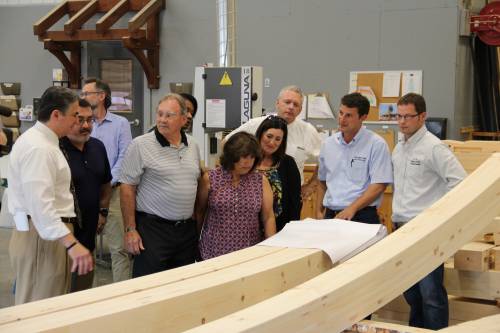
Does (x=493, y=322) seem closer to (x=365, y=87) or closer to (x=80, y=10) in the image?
(x=365, y=87)

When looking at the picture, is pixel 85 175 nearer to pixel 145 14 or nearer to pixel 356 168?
pixel 356 168

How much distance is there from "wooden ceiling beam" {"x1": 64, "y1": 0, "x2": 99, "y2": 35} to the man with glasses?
4444 millimetres

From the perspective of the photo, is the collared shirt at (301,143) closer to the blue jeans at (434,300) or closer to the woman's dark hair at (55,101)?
the blue jeans at (434,300)

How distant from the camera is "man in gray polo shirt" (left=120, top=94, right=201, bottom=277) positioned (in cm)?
341

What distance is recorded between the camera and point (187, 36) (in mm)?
8055

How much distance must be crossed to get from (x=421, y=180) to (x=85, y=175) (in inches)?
68.0

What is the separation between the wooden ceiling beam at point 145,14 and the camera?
770cm

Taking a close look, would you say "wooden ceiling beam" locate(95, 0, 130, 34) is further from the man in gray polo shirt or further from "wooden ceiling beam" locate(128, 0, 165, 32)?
the man in gray polo shirt

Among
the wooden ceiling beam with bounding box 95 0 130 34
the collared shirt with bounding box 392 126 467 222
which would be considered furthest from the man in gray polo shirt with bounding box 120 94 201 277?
the wooden ceiling beam with bounding box 95 0 130 34

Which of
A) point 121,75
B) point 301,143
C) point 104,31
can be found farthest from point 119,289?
point 121,75

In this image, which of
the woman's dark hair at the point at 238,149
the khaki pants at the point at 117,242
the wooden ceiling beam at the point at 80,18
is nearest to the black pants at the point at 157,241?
the woman's dark hair at the point at 238,149

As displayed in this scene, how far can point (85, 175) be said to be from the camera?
3.55 metres

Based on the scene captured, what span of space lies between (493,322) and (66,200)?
189 cm

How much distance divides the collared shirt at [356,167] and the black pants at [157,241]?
934mm
